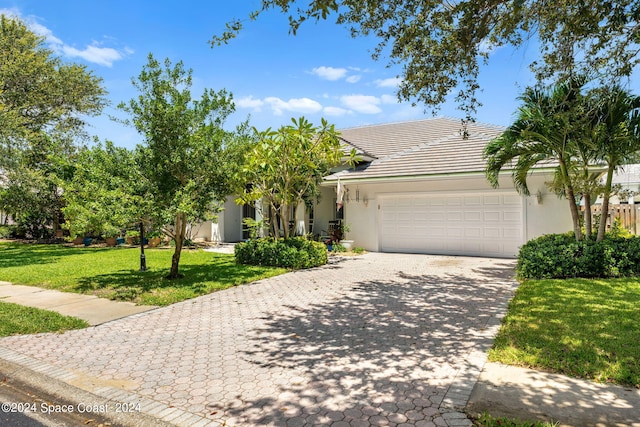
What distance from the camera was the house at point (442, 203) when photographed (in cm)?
1319

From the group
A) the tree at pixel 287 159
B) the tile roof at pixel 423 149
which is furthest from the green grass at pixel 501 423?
the tile roof at pixel 423 149

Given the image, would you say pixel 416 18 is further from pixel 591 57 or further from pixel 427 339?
pixel 427 339

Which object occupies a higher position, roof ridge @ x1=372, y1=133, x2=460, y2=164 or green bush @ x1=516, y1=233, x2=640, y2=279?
roof ridge @ x1=372, y1=133, x2=460, y2=164

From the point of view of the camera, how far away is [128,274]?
10.7m

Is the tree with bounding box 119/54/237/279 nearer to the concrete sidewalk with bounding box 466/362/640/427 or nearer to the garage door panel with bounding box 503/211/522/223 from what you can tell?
the concrete sidewalk with bounding box 466/362/640/427

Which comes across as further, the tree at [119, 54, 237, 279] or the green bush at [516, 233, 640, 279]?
the green bush at [516, 233, 640, 279]

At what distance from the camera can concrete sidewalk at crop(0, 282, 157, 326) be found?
6.72 metres

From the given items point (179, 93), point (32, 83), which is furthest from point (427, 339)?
point (32, 83)

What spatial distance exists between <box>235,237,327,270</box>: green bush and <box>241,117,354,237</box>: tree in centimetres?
69

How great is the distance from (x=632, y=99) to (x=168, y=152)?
10.5m

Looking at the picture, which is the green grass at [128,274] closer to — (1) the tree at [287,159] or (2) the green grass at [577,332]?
(1) the tree at [287,159]

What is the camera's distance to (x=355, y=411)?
338 cm

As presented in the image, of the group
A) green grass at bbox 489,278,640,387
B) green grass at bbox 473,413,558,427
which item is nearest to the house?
green grass at bbox 489,278,640,387

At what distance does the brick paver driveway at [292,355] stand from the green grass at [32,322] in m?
0.30
